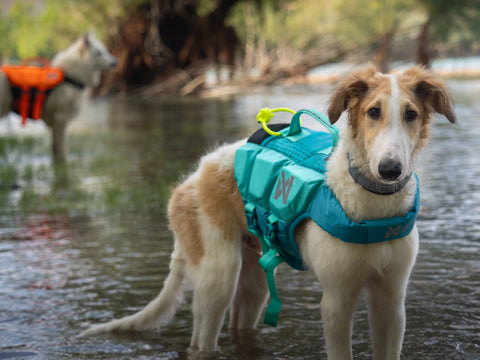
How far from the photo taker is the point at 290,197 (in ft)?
12.3

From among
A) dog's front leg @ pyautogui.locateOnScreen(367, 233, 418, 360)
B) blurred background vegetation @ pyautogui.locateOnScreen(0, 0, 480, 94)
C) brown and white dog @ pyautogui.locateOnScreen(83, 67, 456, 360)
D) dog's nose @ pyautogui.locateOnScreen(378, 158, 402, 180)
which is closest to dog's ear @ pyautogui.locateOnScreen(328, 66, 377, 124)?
brown and white dog @ pyautogui.locateOnScreen(83, 67, 456, 360)

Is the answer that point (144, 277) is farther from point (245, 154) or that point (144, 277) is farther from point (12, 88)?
point (12, 88)

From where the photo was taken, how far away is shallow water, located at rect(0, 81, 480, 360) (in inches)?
180

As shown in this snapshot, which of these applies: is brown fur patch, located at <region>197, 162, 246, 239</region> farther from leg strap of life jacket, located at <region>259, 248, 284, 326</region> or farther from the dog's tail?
the dog's tail

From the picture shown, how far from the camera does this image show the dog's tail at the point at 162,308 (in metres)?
4.51

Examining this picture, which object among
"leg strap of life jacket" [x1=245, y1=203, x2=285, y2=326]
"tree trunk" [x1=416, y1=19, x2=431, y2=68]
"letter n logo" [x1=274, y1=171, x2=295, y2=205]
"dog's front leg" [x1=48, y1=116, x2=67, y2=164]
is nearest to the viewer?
"letter n logo" [x1=274, y1=171, x2=295, y2=205]

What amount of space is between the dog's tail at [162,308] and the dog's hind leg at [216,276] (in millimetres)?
263

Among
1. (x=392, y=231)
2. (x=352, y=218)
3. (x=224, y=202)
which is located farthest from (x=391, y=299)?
(x=224, y=202)

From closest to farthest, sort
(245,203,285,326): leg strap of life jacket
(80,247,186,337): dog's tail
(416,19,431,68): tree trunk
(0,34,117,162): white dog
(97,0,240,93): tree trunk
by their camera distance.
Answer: (245,203,285,326): leg strap of life jacket < (80,247,186,337): dog's tail < (0,34,117,162): white dog < (416,19,431,68): tree trunk < (97,0,240,93): tree trunk

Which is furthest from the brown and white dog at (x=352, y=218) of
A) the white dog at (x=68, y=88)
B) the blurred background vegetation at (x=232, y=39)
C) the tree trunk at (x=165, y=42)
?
the tree trunk at (x=165, y=42)

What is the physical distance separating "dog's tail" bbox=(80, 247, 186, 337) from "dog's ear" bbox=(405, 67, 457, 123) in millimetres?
1938

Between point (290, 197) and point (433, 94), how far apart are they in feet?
3.14

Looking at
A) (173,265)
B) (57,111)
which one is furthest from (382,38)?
(173,265)

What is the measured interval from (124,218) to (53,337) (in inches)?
131
